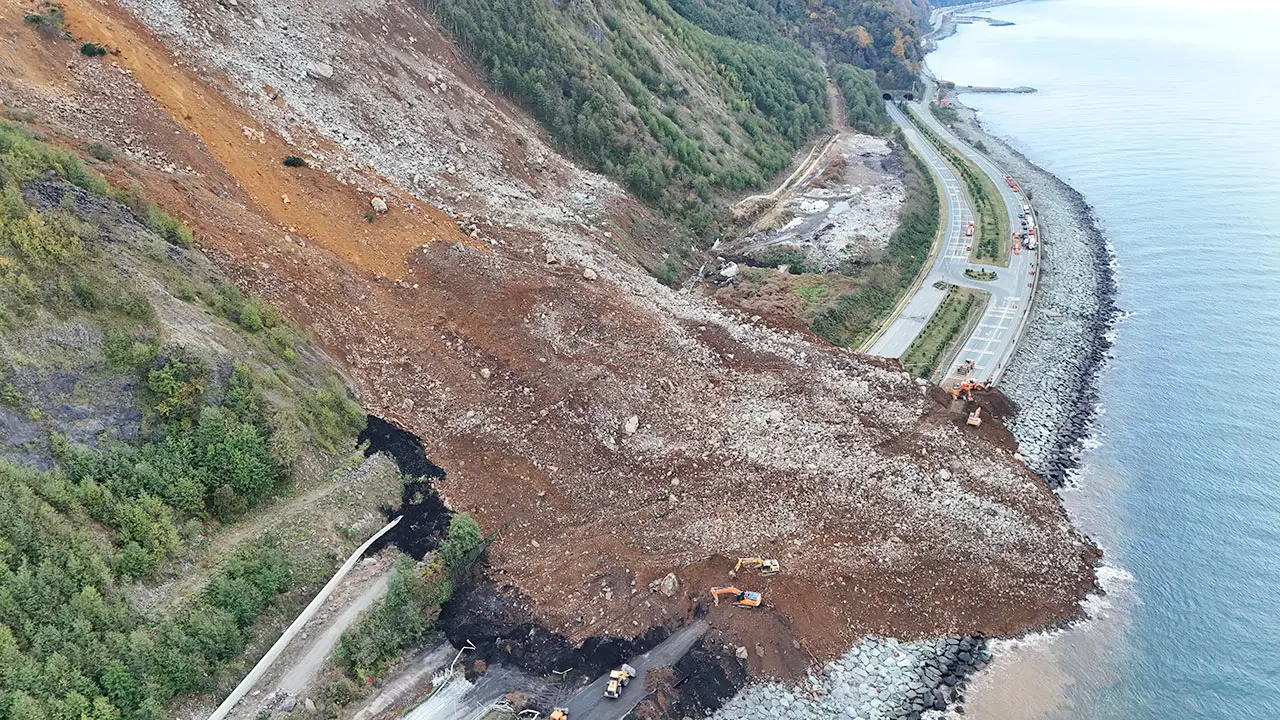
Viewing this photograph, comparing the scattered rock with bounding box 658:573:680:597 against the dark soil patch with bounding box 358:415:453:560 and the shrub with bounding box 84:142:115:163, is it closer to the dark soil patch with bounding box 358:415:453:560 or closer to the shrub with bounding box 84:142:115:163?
the dark soil patch with bounding box 358:415:453:560

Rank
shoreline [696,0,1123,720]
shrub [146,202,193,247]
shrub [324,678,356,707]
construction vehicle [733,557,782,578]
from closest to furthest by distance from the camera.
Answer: shrub [324,678,356,707]
shoreline [696,0,1123,720]
construction vehicle [733,557,782,578]
shrub [146,202,193,247]

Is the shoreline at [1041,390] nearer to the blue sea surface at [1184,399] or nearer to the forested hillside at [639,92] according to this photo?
the blue sea surface at [1184,399]

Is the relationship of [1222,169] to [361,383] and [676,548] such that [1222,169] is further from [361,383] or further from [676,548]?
[361,383]

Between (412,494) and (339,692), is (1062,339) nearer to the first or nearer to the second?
(412,494)

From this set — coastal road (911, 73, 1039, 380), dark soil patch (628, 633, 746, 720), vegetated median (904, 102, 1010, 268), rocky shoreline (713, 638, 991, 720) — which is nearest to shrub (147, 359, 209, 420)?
dark soil patch (628, 633, 746, 720)

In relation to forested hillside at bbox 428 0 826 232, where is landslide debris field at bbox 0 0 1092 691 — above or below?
below

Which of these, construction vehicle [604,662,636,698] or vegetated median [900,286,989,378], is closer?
construction vehicle [604,662,636,698]

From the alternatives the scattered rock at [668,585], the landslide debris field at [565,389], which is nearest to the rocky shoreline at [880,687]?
the landslide debris field at [565,389]
